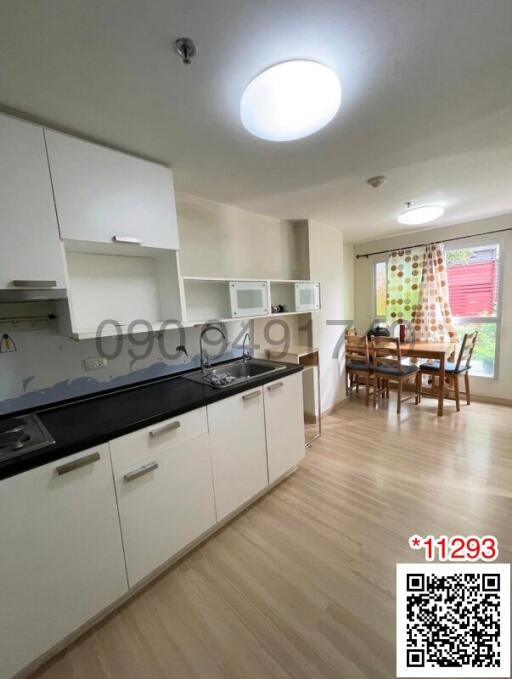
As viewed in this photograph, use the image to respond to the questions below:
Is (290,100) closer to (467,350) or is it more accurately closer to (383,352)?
(383,352)

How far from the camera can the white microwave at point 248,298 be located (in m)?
2.15

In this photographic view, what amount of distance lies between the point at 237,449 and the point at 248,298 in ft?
3.71

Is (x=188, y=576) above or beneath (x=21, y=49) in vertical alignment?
beneath

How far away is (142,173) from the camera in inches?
61.1

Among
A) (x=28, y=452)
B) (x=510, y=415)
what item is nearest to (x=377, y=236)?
(x=510, y=415)

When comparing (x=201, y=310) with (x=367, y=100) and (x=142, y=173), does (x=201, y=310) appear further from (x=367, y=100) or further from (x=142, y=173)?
(x=367, y=100)

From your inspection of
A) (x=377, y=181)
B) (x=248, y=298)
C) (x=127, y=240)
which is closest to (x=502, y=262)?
(x=377, y=181)

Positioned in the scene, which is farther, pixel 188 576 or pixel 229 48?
pixel 188 576

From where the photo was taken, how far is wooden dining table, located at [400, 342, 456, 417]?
3.23 meters

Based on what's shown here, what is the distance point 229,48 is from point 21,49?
2.15 feet

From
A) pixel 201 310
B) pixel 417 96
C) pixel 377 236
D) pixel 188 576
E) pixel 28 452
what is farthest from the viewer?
pixel 377 236

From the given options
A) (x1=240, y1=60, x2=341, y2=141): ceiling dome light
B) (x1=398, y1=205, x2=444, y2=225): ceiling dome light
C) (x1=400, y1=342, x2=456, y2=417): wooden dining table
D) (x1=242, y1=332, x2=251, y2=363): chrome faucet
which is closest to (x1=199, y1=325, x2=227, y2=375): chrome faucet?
(x1=242, y1=332, x2=251, y2=363): chrome faucet

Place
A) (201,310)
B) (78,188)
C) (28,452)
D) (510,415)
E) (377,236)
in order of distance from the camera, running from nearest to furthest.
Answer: (28,452), (78,188), (201,310), (510,415), (377,236)

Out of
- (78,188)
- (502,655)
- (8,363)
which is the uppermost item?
(78,188)
